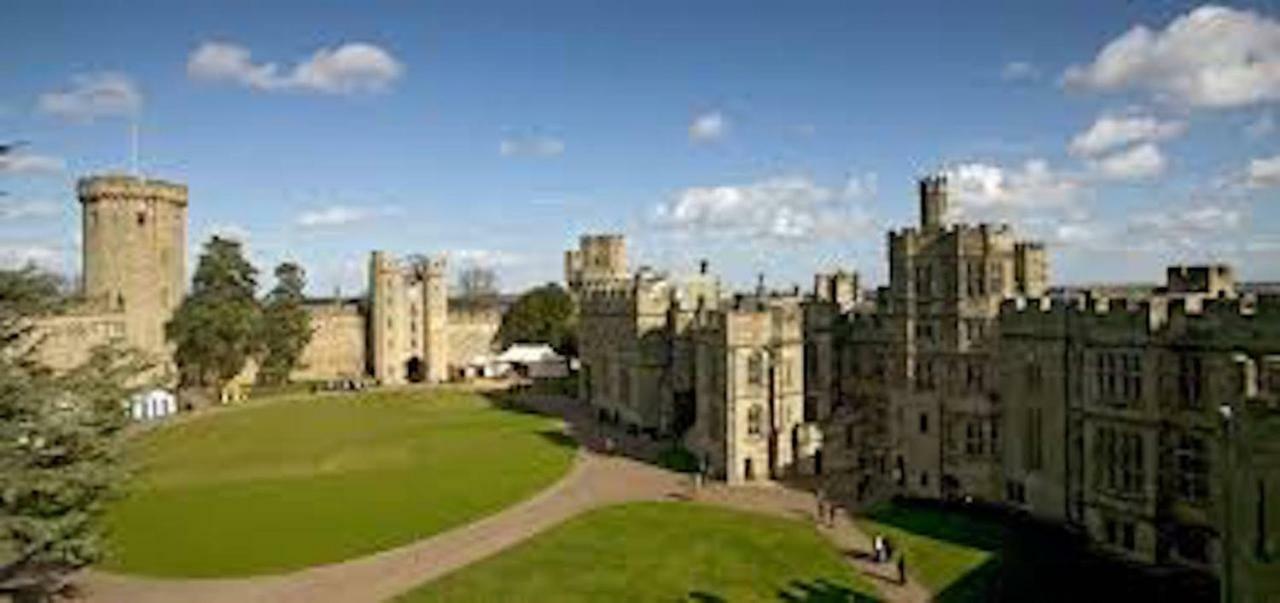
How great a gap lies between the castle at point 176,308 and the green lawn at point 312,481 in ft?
40.0

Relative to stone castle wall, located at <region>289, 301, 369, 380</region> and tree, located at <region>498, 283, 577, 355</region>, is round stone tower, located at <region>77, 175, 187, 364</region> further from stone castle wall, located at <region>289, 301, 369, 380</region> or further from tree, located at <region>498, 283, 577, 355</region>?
tree, located at <region>498, 283, 577, 355</region>

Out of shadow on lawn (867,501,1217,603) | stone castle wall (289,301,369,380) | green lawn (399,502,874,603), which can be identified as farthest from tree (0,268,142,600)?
stone castle wall (289,301,369,380)

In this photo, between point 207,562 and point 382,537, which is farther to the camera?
point 382,537

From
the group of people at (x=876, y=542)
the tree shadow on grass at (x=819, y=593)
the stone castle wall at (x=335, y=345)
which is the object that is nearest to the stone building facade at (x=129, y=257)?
the stone castle wall at (x=335, y=345)

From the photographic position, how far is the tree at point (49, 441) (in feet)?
86.4

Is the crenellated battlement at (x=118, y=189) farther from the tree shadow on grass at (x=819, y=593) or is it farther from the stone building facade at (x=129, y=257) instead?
the tree shadow on grass at (x=819, y=593)

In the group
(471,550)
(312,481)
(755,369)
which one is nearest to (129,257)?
(312,481)

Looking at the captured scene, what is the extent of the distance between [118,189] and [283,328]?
18861 millimetres

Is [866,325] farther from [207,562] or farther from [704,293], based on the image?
[207,562]

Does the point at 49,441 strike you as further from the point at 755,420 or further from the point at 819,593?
the point at 755,420

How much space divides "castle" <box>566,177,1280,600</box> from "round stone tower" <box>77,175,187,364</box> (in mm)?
49110

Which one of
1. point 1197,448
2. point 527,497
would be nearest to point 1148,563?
point 1197,448

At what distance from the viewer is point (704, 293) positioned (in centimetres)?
8119

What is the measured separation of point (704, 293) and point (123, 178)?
180ft
